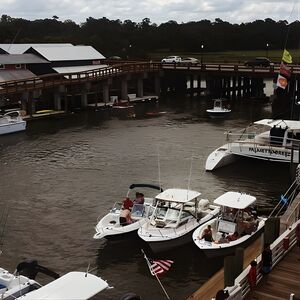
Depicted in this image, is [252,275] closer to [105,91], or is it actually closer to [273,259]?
[273,259]

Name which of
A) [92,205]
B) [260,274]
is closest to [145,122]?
[92,205]

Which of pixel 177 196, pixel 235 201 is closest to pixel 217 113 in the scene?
pixel 177 196

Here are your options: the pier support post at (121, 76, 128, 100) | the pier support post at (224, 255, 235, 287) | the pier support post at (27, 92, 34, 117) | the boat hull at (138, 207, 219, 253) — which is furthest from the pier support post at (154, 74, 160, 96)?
the pier support post at (224, 255, 235, 287)

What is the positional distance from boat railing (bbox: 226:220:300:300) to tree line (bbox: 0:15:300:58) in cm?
10539

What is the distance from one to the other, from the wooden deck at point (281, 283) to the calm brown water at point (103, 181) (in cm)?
390

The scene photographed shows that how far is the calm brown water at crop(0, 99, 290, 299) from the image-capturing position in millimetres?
21094

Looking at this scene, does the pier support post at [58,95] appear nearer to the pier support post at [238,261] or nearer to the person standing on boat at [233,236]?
the person standing on boat at [233,236]

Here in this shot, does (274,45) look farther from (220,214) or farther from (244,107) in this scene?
(220,214)

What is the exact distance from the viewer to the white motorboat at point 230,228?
20750mm

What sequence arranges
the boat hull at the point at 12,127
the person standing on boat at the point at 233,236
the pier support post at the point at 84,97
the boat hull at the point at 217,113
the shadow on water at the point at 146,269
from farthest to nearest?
the pier support post at the point at 84,97
the boat hull at the point at 217,113
the boat hull at the point at 12,127
the person standing on boat at the point at 233,236
the shadow on water at the point at 146,269

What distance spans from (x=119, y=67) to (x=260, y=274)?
57.9m

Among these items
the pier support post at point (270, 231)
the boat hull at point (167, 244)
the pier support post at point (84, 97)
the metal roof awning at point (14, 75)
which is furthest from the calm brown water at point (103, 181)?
the metal roof awning at point (14, 75)

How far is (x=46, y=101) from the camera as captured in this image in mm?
64750

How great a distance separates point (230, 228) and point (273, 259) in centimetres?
534
